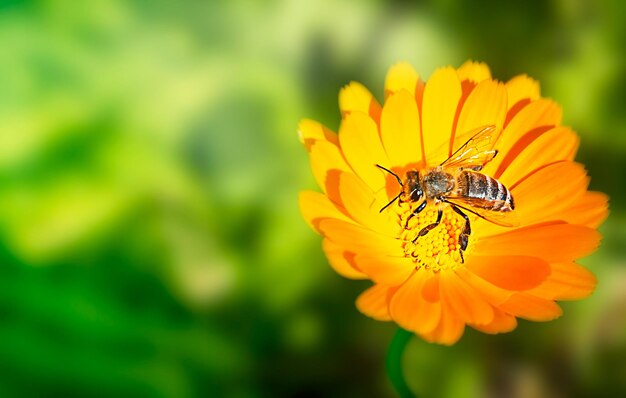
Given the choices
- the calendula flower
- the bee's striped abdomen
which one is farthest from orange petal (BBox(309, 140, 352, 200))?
the bee's striped abdomen

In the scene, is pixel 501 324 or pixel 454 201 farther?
pixel 454 201

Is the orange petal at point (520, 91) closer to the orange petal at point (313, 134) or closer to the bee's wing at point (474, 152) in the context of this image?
the bee's wing at point (474, 152)

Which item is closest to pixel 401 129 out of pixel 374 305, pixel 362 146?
pixel 362 146

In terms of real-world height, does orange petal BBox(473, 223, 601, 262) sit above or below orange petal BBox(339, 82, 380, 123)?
below

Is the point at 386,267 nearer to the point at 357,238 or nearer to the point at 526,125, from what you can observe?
the point at 357,238

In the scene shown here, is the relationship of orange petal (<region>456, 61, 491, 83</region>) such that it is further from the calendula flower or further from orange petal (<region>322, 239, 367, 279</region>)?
orange petal (<region>322, 239, 367, 279</region>)

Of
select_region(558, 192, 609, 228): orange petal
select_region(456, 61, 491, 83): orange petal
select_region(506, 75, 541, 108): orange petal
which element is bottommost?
select_region(558, 192, 609, 228): orange petal

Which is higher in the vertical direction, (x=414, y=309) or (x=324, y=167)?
(x=324, y=167)
